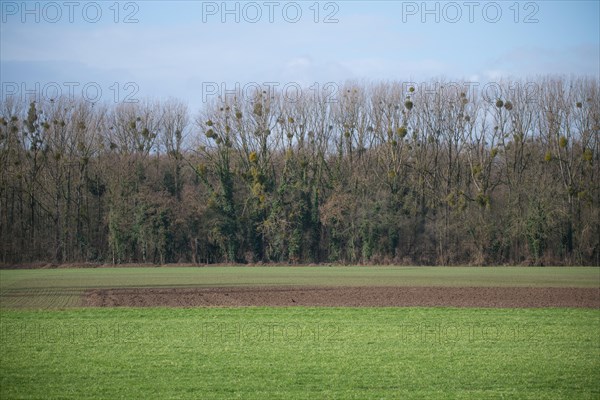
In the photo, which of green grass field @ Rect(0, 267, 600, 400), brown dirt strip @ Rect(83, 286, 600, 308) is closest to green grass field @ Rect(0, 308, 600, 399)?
green grass field @ Rect(0, 267, 600, 400)

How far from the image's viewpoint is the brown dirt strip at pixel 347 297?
99.6 ft

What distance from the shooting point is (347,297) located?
32594 mm

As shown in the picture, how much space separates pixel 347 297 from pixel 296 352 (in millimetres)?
14318

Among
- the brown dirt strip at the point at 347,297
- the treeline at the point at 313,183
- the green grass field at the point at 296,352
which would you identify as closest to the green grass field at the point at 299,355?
the green grass field at the point at 296,352

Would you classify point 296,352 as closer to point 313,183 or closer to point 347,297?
point 347,297

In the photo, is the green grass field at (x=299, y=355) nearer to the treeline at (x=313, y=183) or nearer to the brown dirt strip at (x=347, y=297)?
the brown dirt strip at (x=347, y=297)

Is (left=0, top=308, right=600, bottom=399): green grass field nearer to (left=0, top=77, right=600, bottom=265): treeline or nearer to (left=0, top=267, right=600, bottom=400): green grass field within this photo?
(left=0, top=267, right=600, bottom=400): green grass field

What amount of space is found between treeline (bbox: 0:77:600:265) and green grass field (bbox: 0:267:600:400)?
109 feet

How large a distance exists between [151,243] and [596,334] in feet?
148


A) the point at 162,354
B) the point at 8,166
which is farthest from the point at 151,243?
the point at 162,354

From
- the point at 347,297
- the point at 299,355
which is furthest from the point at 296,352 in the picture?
the point at 347,297

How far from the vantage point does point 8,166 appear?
214 feet

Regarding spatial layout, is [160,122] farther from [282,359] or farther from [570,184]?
[282,359]

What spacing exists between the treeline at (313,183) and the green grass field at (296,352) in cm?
3312
